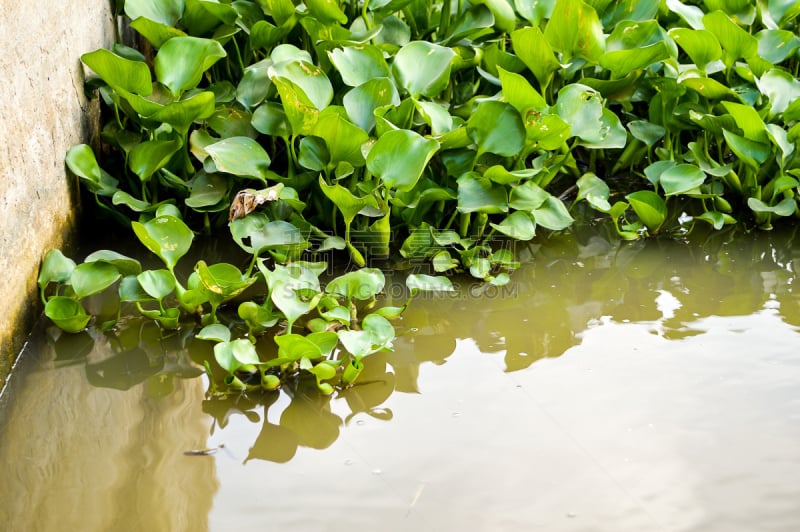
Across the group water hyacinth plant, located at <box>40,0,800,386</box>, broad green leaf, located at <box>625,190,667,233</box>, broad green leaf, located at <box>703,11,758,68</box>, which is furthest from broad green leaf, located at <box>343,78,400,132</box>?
broad green leaf, located at <box>703,11,758,68</box>

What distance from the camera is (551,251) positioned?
6.20ft

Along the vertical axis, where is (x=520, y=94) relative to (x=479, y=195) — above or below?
above

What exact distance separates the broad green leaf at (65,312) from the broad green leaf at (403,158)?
23.4 inches

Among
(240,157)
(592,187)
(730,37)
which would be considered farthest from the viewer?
(730,37)

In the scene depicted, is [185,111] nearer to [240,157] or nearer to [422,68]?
[240,157]

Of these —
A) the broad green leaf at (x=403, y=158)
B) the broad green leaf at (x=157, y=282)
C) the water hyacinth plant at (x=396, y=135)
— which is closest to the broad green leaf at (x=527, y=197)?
the water hyacinth plant at (x=396, y=135)

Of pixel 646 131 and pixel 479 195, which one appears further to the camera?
pixel 646 131

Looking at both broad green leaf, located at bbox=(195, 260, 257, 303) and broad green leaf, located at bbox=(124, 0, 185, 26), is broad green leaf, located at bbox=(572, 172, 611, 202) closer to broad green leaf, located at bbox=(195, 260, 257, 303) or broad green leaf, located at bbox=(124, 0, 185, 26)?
broad green leaf, located at bbox=(195, 260, 257, 303)

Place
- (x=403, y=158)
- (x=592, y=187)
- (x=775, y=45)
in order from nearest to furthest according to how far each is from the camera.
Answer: (x=403, y=158)
(x=592, y=187)
(x=775, y=45)

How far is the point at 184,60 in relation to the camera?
1.76 meters

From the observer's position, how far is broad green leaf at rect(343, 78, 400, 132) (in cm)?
169

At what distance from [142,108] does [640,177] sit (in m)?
1.28

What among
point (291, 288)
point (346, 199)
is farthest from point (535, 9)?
point (291, 288)

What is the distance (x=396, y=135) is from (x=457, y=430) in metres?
0.60
